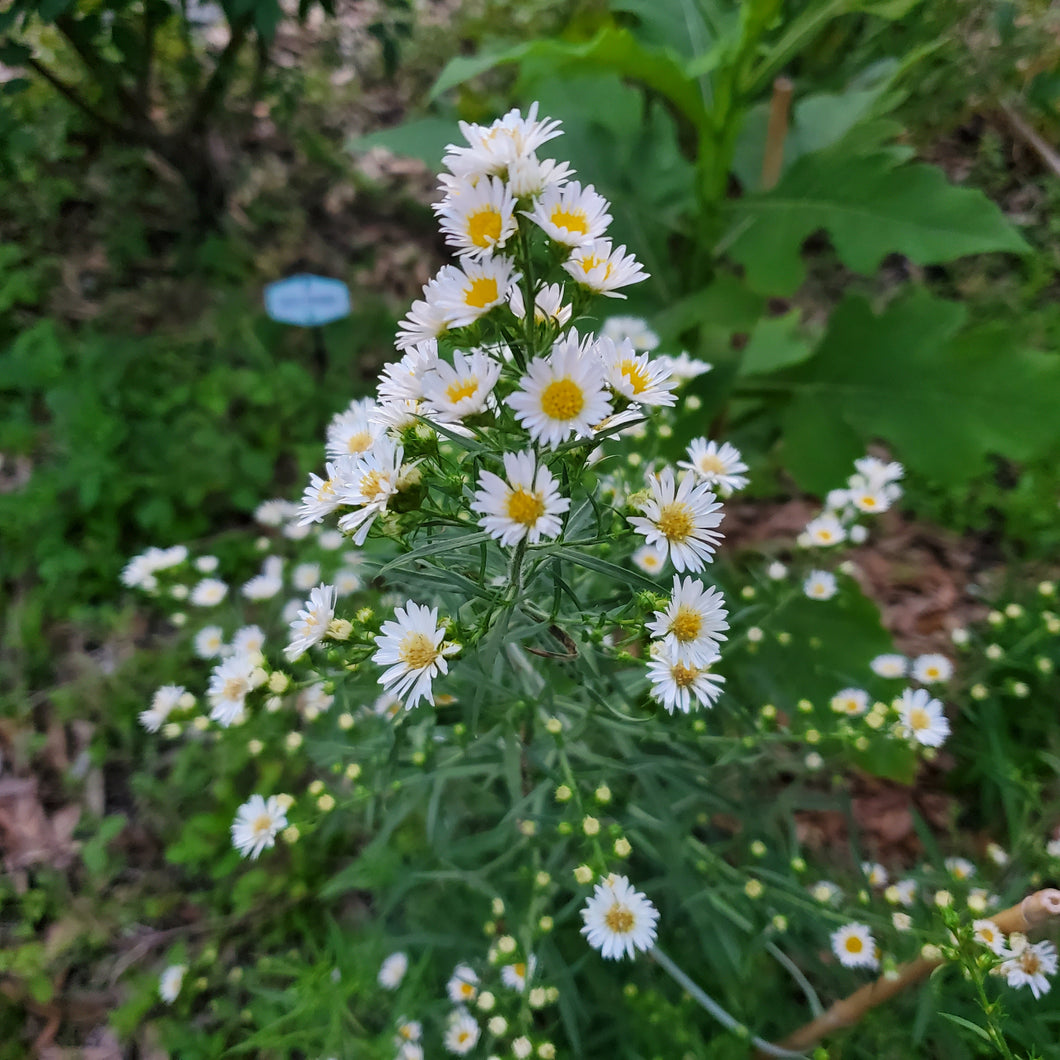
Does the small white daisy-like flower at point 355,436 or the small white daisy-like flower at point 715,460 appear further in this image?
the small white daisy-like flower at point 715,460

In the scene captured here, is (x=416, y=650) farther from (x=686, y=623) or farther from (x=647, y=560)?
(x=647, y=560)

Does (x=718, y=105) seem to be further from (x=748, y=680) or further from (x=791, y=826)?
(x=791, y=826)

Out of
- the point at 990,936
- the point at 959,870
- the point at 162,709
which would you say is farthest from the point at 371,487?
the point at 959,870

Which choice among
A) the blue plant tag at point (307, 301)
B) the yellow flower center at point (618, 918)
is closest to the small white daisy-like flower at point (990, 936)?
the yellow flower center at point (618, 918)

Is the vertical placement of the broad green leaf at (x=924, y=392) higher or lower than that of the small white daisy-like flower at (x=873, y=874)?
higher

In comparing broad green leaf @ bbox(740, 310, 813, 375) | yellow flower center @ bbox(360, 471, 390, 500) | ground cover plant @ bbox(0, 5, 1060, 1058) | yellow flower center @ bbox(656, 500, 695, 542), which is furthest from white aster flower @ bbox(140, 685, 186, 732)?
broad green leaf @ bbox(740, 310, 813, 375)

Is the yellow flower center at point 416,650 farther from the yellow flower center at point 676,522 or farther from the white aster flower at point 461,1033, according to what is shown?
the white aster flower at point 461,1033

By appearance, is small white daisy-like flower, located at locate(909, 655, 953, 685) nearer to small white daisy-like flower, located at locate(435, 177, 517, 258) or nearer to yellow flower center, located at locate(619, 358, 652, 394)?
yellow flower center, located at locate(619, 358, 652, 394)
